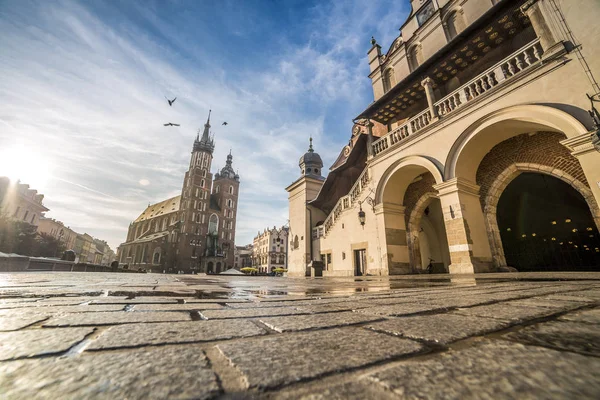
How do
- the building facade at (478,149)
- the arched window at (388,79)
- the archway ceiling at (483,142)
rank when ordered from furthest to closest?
1. the arched window at (388,79)
2. the archway ceiling at (483,142)
3. the building facade at (478,149)

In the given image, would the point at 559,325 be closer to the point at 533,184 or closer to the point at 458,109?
the point at 458,109

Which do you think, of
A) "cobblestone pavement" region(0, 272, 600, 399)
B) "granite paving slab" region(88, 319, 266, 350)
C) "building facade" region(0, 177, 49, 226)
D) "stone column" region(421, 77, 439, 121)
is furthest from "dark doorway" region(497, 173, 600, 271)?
"building facade" region(0, 177, 49, 226)

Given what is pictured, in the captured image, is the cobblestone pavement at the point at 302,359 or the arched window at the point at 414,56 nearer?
the cobblestone pavement at the point at 302,359

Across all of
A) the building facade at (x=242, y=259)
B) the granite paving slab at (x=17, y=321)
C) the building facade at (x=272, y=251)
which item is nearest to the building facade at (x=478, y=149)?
the granite paving slab at (x=17, y=321)

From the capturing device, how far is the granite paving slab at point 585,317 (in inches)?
44.5

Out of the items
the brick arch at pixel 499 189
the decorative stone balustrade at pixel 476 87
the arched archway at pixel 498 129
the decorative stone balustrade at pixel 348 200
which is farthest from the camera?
the decorative stone balustrade at pixel 348 200

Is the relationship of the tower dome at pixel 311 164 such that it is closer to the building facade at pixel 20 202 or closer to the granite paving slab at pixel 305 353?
the granite paving slab at pixel 305 353

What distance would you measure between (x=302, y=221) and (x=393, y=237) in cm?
761

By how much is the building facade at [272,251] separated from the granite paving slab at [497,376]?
206 feet

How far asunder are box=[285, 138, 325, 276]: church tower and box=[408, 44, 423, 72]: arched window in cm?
891

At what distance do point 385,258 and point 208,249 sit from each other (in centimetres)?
4994

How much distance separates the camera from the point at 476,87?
8.28m

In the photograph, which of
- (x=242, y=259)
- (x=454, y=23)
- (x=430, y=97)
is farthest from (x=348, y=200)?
(x=242, y=259)

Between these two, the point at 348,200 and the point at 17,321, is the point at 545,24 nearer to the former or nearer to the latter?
the point at 348,200
